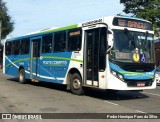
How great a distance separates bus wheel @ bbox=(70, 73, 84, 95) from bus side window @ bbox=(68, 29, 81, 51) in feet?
3.91

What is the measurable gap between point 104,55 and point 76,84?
8.14ft

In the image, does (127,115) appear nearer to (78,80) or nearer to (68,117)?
(68,117)

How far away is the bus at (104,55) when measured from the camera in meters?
13.8

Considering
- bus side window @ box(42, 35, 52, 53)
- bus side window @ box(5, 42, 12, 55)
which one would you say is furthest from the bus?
bus side window @ box(5, 42, 12, 55)

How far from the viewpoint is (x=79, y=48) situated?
15.7 m

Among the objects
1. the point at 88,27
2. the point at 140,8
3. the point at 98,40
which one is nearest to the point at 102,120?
the point at 98,40

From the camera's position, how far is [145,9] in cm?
4056

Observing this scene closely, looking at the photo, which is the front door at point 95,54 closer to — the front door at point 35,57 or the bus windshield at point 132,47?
the bus windshield at point 132,47

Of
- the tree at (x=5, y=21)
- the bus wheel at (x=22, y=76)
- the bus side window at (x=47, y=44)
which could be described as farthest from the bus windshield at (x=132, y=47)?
the tree at (x=5, y=21)

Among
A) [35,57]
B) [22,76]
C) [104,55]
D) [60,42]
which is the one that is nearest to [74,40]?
[60,42]

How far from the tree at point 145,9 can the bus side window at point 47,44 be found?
21323 millimetres

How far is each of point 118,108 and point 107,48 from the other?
2758mm

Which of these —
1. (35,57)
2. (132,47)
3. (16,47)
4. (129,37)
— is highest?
(129,37)

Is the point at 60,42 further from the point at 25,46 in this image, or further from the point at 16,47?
the point at 16,47
